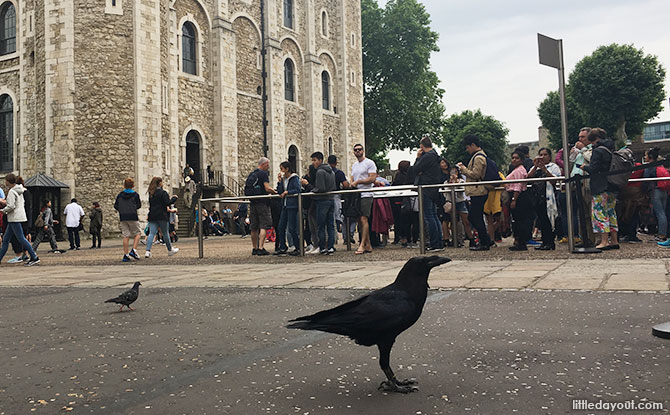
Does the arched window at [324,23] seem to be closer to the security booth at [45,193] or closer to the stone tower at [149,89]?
the stone tower at [149,89]

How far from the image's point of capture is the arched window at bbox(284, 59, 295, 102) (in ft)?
116

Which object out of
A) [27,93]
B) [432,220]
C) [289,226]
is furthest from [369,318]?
[27,93]

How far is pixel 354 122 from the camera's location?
40.1 metres

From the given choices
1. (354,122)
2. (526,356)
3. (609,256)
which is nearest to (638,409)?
(526,356)

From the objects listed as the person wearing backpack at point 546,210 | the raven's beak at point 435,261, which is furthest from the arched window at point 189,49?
the raven's beak at point 435,261

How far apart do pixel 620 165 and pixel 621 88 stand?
4152 cm

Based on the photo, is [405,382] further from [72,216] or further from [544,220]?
[72,216]

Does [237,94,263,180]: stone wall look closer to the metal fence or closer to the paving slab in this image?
the metal fence

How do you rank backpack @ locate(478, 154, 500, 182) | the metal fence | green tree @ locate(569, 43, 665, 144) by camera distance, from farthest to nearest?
green tree @ locate(569, 43, 665, 144) < backpack @ locate(478, 154, 500, 182) < the metal fence

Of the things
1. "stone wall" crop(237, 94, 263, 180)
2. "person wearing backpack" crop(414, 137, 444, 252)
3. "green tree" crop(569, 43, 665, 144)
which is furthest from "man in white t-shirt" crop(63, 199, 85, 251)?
"green tree" crop(569, 43, 665, 144)

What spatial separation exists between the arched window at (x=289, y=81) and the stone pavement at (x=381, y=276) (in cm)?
2749

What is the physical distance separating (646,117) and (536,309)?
159ft

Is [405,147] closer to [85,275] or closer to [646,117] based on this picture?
[646,117]

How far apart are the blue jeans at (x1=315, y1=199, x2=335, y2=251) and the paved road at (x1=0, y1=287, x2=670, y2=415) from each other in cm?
523
